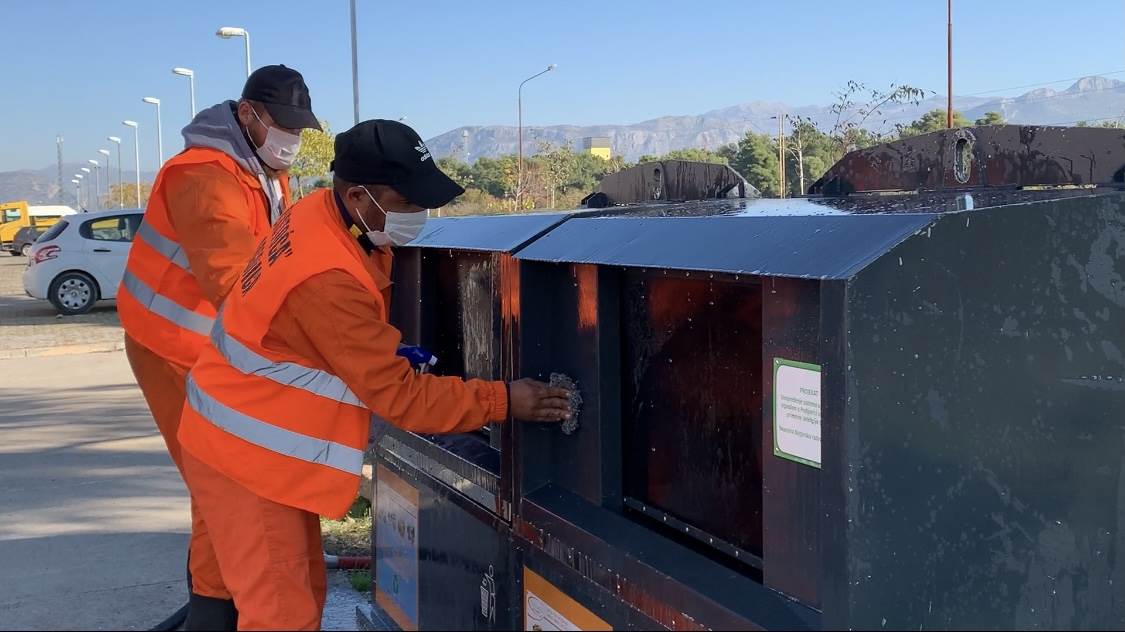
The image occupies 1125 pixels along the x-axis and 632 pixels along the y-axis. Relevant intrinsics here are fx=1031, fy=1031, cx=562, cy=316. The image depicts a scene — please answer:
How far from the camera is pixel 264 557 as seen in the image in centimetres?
221

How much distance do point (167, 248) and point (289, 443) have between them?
127cm

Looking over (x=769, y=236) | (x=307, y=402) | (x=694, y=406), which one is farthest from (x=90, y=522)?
(x=769, y=236)

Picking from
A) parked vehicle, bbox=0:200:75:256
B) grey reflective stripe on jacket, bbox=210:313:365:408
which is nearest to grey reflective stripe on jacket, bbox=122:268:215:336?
grey reflective stripe on jacket, bbox=210:313:365:408

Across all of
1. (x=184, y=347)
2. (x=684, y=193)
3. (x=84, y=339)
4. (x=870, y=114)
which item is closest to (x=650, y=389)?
(x=684, y=193)

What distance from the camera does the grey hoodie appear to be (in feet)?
10.4

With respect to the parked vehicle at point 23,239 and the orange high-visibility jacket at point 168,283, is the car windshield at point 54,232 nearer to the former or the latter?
the orange high-visibility jacket at point 168,283

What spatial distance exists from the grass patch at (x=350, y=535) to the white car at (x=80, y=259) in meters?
11.2

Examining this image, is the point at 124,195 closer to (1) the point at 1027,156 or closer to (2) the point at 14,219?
(2) the point at 14,219

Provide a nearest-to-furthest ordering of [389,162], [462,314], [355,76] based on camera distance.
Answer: [389,162], [462,314], [355,76]

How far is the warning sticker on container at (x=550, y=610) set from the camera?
6.63 feet

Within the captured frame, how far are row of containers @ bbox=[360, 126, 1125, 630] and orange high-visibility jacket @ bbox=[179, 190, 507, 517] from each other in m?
0.21

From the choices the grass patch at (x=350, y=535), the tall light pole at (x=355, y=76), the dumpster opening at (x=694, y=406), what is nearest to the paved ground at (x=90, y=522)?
the grass patch at (x=350, y=535)

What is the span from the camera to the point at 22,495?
5.28m

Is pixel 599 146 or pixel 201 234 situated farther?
pixel 599 146
